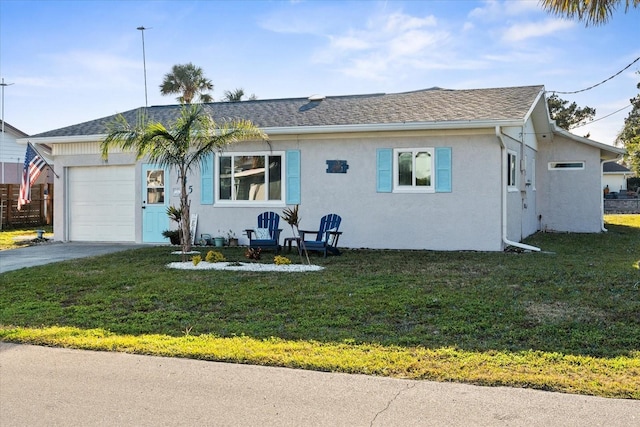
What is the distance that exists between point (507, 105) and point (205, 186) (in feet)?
23.8

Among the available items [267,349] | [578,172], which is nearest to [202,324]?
[267,349]

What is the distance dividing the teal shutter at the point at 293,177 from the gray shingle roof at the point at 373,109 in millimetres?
729

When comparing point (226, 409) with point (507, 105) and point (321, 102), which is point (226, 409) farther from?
point (321, 102)

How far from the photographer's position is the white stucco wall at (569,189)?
57.5 feet

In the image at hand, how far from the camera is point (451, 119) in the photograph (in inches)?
471

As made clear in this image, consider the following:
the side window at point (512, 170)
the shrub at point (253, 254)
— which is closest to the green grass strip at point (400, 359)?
the shrub at point (253, 254)

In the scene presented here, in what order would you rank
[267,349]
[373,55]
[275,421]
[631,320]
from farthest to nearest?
[373,55] → [631,320] → [267,349] → [275,421]

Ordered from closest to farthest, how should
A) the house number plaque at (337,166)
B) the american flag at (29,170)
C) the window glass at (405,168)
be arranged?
1. the window glass at (405,168)
2. the house number plaque at (337,166)
3. the american flag at (29,170)

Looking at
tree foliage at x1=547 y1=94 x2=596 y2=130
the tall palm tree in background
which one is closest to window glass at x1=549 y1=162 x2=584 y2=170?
the tall palm tree in background

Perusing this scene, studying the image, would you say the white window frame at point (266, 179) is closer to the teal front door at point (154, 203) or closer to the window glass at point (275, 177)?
the window glass at point (275, 177)

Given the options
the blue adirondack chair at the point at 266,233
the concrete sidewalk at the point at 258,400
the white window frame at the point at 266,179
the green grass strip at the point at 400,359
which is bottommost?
the concrete sidewalk at the point at 258,400

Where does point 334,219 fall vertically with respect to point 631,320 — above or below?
above

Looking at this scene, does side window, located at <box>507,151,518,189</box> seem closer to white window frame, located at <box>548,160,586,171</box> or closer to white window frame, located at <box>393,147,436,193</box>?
white window frame, located at <box>393,147,436,193</box>

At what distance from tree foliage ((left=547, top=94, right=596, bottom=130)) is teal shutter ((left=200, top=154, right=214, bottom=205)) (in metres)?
40.3
